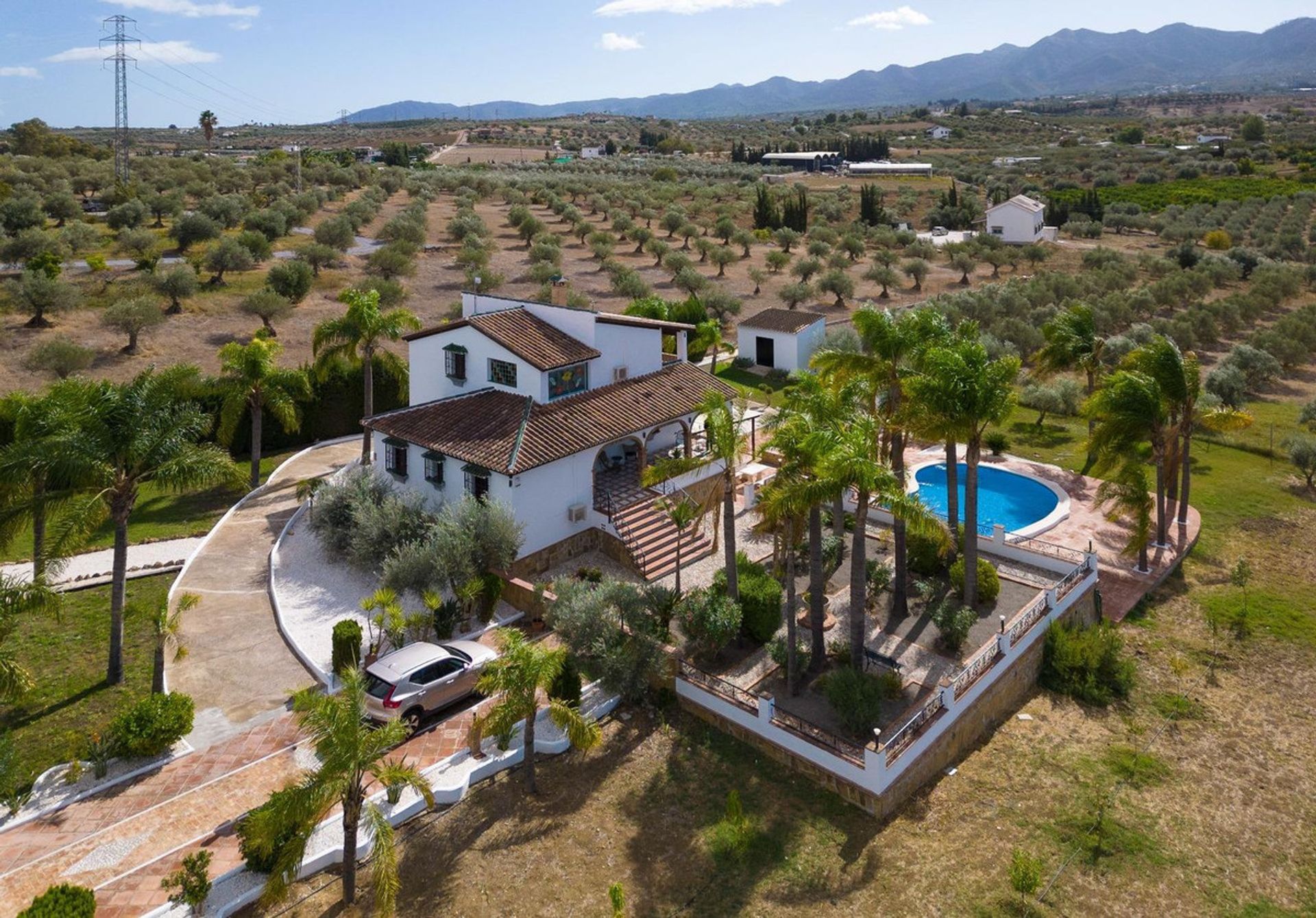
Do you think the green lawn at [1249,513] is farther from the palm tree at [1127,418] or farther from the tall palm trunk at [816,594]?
the tall palm trunk at [816,594]

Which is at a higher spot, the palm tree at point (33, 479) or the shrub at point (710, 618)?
the palm tree at point (33, 479)

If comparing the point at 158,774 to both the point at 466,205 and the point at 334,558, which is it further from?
the point at 466,205

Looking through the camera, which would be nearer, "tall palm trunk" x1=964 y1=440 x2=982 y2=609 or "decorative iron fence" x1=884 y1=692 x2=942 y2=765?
"decorative iron fence" x1=884 y1=692 x2=942 y2=765

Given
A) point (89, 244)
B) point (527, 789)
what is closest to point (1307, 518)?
point (527, 789)

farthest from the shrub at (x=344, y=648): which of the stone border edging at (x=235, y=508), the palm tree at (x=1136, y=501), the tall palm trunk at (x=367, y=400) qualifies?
the palm tree at (x=1136, y=501)

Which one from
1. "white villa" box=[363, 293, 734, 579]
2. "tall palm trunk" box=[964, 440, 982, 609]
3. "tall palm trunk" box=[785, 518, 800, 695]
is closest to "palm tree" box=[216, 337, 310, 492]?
"white villa" box=[363, 293, 734, 579]

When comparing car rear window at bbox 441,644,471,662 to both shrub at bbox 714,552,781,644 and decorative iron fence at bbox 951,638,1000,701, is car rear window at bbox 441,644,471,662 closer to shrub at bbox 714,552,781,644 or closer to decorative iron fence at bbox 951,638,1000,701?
shrub at bbox 714,552,781,644
